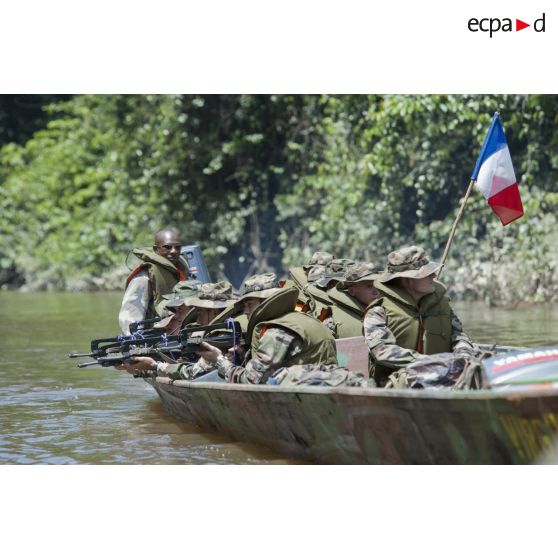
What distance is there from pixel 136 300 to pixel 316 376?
12.7 feet

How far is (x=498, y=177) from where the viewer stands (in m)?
10.8

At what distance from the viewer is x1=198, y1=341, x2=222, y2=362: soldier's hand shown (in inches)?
354

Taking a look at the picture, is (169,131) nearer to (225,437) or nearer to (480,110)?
(480,110)

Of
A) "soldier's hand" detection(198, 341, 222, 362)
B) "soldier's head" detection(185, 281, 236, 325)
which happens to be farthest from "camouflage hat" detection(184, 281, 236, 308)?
"soldier's hand" detection(198, 341, 222, 362)

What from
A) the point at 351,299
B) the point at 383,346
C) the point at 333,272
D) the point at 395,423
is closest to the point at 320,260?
the point at 333,272

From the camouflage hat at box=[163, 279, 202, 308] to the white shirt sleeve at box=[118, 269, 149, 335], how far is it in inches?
33.6

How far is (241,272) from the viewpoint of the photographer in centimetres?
2781

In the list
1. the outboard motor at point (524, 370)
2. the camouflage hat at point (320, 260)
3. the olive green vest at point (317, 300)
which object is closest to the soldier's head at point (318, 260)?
the camouflage hat at point (320, 260)

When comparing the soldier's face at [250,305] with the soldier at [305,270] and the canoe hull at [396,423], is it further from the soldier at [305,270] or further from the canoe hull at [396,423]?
the soldier at [305,270]

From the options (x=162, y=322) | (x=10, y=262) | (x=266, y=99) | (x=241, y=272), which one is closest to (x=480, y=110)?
(x=266, y=99)

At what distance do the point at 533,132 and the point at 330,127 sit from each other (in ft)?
17.5

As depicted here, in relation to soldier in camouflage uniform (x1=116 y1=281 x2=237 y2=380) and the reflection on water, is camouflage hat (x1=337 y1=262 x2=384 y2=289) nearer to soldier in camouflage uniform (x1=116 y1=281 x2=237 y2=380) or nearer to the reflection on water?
soldier in camouflage uniform (x1=116 y1=281 x2=237 y2=380)

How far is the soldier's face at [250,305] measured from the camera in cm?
846

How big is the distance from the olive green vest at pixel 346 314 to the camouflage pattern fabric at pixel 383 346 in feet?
3.12
